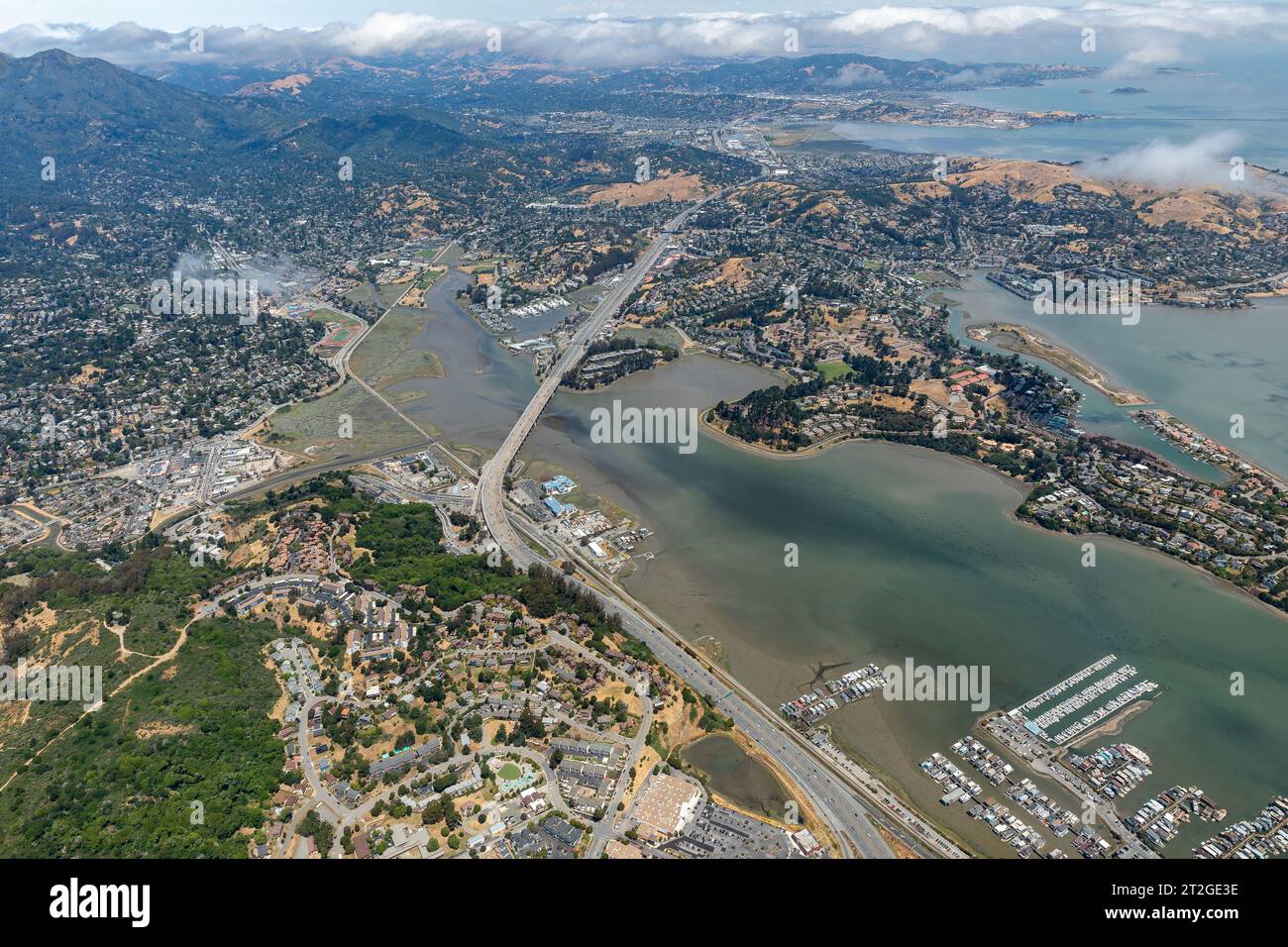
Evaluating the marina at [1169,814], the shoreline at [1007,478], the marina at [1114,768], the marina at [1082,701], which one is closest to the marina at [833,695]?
the marina at [1082,701]

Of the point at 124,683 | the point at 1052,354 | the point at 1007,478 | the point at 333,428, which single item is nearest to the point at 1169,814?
the point at 1007,478

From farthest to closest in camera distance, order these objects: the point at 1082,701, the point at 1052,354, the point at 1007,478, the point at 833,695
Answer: the point at 1052,354 → the point at 1007,478 → the point at 833,695 → the point at 1082,701

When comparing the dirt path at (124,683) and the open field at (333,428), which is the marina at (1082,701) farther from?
the open field at (333,428)

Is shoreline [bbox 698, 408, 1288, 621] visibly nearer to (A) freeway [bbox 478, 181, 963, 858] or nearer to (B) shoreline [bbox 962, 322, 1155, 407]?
(A) freeway [bbox 478, 181, 963, 858]

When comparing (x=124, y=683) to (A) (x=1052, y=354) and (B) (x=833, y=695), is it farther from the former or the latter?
(A) (x=1052, y=354)

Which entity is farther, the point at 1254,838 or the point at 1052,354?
the point at 1052,354
